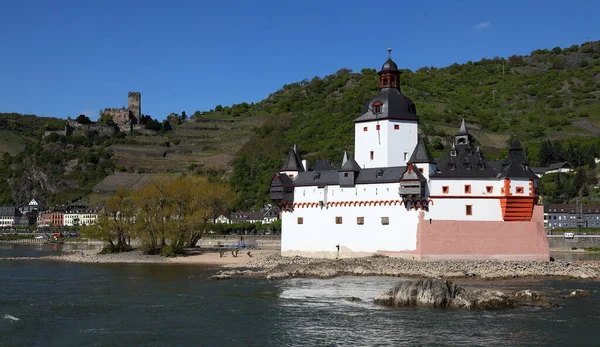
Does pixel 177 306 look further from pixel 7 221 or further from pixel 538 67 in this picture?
pixel 538 67

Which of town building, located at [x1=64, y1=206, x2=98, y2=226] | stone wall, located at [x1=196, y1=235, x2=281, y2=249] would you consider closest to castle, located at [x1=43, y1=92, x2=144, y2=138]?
town building, located at [x1=64, y1=206, x2=98, y2=226]

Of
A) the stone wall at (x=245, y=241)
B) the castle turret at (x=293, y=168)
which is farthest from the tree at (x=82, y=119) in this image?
the castle turret at (x=293, y=168)

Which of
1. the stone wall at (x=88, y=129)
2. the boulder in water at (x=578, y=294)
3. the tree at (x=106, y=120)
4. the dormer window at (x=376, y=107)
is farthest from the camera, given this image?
the tree at (x=106, y=120)

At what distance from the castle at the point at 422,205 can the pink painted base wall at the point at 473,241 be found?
0.21ft

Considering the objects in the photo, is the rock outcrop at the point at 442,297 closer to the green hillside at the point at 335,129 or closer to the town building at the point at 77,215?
the green hillside at the point at 335,129

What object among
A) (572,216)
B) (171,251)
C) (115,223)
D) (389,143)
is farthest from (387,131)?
(572,216)

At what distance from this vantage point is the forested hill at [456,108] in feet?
396

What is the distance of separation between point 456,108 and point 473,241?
9272 cm

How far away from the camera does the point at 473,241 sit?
49.0 meters

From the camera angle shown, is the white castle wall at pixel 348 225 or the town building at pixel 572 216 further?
the town building at pixel 572 216

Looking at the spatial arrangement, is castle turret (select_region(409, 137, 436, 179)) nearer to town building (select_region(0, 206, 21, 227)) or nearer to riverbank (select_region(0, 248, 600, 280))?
riverbank (select_region(0, 248, 600, 280))

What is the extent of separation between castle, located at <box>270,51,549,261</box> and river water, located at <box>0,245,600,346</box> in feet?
22.3

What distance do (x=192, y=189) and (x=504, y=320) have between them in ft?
127

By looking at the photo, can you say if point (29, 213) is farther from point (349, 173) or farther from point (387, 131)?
point (387, 131)
